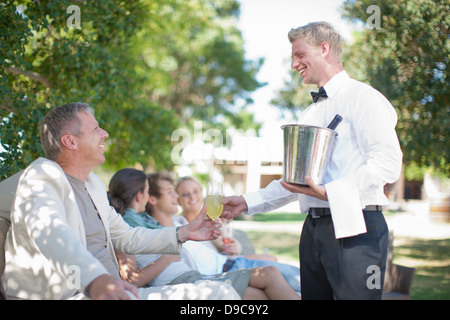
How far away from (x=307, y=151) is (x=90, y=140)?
1536 mm

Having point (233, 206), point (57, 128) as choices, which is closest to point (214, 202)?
point (233, 206)

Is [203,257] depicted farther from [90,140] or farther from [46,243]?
[46,243]

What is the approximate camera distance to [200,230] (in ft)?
11.4

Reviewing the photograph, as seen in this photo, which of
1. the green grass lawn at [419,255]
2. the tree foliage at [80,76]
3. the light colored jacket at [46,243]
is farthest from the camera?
the green grass lawn at [419,255]

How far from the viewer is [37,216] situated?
8.66ft

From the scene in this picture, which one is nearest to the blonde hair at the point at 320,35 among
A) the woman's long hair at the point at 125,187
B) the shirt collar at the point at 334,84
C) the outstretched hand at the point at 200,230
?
the shirt collar at the point at 334,84

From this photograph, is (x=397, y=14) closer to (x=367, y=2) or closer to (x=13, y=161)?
(x=367, y=2)

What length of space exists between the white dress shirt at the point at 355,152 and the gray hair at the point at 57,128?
1.60 m

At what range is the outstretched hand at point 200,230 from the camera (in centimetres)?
346

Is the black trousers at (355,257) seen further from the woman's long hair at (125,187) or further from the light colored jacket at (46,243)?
the woman's long hair at (125,187)

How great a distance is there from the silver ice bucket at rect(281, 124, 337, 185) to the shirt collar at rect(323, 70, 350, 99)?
12.9 inches

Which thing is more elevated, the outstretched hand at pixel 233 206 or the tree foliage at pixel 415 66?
the tree foliage at pixel 415 66

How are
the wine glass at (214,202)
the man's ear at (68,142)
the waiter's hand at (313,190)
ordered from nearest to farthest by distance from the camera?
the waiter's hand at (313,190)
the man's ear at (68,142)
the wine glass at (214,202)

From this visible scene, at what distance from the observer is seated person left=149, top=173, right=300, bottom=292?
5270 millimetres
